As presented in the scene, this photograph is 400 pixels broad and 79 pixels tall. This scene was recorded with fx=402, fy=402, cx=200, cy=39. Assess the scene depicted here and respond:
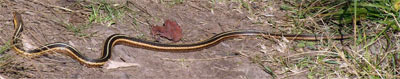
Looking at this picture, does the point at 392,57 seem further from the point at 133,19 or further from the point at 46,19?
the point at 46,19

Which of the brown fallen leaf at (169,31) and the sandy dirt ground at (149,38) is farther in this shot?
the brown fallen leaf at (169,31)

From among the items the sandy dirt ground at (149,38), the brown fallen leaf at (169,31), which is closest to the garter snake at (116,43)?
the sandy dirt ground at (149,38)

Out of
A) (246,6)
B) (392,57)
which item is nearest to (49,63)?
(246,6)

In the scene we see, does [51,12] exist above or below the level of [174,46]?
above

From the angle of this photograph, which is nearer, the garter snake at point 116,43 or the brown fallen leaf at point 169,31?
the garter snake at point 116,43

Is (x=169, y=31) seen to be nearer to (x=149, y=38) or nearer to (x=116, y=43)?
(x=149, y=38)

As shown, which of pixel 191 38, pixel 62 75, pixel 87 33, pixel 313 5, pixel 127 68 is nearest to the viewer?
pixel 62 75

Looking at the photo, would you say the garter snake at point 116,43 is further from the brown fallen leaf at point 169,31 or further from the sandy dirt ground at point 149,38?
the brown fallen leaf at point 169,31
